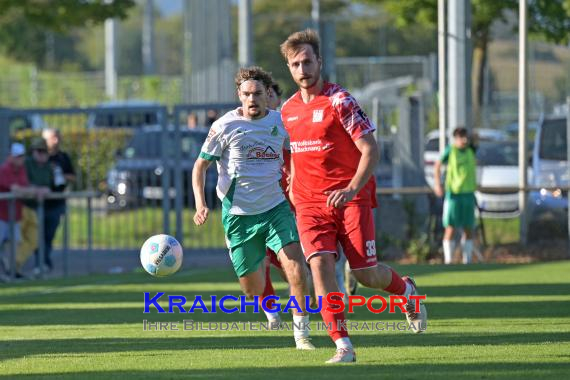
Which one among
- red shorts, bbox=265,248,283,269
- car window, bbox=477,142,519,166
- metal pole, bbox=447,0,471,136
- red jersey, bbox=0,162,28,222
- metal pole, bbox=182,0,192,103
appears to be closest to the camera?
red shorts, bbox=265,248,283,269

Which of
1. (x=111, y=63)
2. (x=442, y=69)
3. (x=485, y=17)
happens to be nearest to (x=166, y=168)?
(x=442, y=69)

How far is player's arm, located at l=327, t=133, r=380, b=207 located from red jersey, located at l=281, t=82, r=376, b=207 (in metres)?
0.10

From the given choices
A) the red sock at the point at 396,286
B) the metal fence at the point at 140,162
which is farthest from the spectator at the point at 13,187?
the red sock at the point at 396,286

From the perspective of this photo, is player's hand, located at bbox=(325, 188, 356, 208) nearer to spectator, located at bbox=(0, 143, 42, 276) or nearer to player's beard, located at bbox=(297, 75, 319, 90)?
player's beard, located at bbox=(297, 75, 319, 90)

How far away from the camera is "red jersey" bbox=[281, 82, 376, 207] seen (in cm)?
963

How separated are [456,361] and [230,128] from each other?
2.55 metres

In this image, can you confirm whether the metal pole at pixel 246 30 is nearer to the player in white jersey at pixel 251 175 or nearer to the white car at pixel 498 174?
the white car at pixel 498 174

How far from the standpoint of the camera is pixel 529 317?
40.4 ft

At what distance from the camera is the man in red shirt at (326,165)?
9.62 meters

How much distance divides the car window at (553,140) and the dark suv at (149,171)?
18.1ft

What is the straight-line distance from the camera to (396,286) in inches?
403

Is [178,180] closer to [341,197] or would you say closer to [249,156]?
[249,156]

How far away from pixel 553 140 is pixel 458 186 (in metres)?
4.12

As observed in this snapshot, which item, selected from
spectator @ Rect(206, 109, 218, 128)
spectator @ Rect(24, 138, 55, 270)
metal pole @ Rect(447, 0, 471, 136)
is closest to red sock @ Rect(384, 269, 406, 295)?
spectator @ Rect(24, 138, 55, 270)
